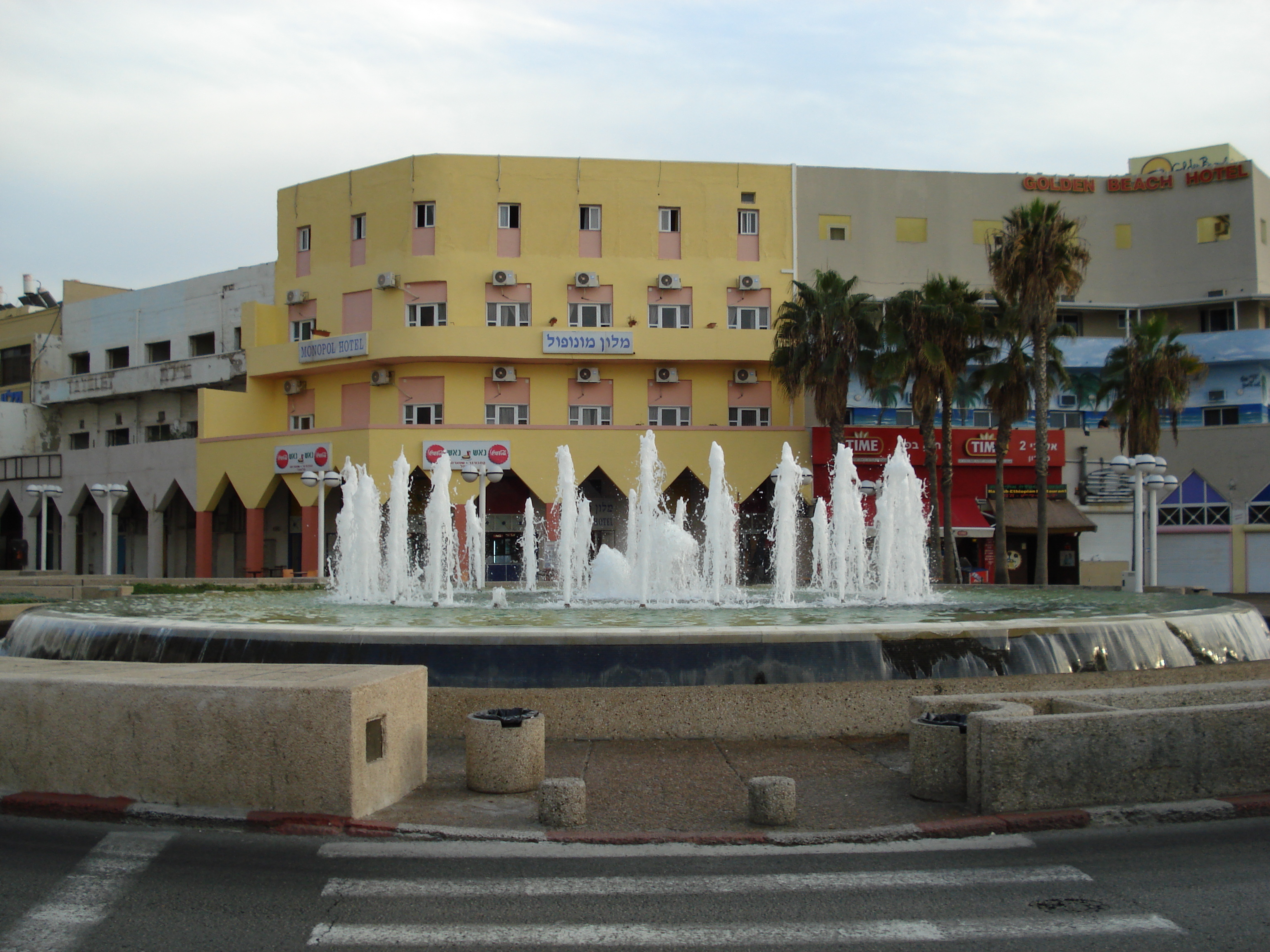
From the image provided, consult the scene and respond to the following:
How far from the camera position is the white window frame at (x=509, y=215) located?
39594 millimetres

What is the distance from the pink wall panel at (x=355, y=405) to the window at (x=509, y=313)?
5.25m

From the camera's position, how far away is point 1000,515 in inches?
1315

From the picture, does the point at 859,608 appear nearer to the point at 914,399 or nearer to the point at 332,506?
the point at 914,399

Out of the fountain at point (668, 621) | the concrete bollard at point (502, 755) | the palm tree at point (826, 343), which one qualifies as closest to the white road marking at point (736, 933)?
the concrete bollard at point (502, 755)

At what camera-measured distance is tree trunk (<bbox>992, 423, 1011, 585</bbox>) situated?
32.7 m

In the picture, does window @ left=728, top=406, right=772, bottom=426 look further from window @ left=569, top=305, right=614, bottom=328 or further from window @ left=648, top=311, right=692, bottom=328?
window @ left=569, top=305, right=614, bottom=328

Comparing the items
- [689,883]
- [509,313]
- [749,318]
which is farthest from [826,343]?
[689,883]

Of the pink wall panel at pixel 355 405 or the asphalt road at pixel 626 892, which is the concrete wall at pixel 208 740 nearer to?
the asphalt road at pixel 626 892

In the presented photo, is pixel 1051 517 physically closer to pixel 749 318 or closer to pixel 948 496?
pixel 948 496

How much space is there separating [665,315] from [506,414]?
22.3 feet

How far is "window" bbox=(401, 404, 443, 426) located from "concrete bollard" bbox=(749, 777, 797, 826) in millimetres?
33293

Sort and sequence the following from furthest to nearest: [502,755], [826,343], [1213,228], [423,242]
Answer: [1213,228]
[423,242]
[826,343]
[502,755]

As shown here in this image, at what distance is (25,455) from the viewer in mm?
47062

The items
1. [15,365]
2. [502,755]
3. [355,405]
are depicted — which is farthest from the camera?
[15,365]
